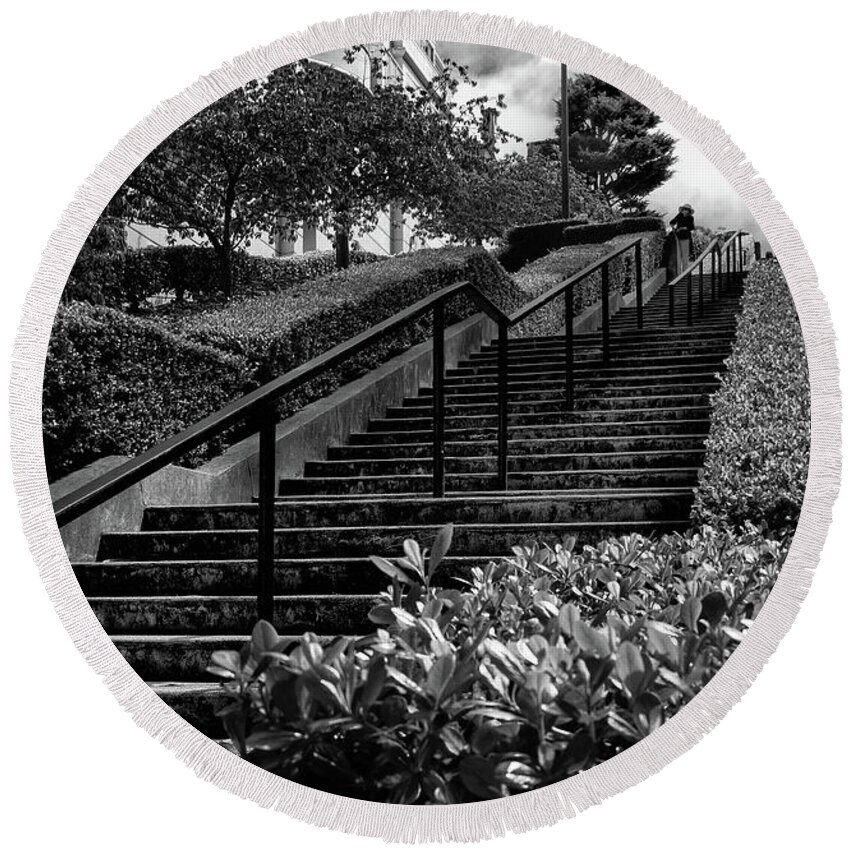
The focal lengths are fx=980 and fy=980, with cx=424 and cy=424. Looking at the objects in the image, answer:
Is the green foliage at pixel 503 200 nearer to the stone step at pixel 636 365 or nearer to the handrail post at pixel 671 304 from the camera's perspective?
the stone step at pixel 636 365

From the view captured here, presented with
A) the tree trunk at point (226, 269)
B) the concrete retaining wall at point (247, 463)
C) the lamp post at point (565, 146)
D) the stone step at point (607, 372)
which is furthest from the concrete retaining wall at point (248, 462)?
the tree trunk at point (226, 269)

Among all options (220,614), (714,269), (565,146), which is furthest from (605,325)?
(220,614)

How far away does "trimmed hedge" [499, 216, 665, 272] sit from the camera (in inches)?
220

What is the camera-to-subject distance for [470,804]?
187 cm

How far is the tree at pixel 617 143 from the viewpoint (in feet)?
9.29

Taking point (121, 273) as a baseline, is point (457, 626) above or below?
below

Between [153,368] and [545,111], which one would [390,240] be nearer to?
[153,368]

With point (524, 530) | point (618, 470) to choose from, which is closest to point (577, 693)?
point (524, 530)

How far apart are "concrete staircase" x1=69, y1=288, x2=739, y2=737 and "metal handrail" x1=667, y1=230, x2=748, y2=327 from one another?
337mm

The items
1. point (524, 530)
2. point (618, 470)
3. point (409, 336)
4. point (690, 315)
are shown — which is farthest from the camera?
point (690, 315)

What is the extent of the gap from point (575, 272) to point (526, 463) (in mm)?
1979

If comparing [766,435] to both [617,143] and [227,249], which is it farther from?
[227,249]

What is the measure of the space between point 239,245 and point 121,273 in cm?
107

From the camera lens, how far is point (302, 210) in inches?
216
